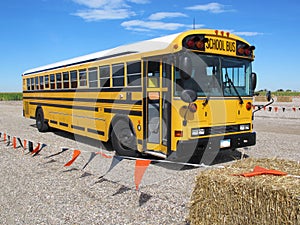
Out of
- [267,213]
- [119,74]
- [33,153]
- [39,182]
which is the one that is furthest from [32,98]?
[267,213]

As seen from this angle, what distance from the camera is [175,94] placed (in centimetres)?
554

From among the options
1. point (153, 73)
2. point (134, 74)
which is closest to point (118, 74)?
point (134, 74)

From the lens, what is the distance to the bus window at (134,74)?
628 cm

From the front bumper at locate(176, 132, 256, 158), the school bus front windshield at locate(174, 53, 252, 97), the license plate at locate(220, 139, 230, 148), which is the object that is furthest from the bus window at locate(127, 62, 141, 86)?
the license plate at locate(220, 139, 230, 148)

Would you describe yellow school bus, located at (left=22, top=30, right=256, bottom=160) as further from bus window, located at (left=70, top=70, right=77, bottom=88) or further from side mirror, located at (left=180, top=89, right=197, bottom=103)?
bus window, located at (left=70, top=70, right=77, bottom=88)

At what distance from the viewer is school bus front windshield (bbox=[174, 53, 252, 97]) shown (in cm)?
554

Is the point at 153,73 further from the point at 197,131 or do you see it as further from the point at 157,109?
the point at 197,131

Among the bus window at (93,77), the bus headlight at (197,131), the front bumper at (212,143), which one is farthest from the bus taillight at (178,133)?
the bus window at (93,77)

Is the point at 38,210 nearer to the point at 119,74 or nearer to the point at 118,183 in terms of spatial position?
the point at 118,183

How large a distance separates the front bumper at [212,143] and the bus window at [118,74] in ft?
7.29

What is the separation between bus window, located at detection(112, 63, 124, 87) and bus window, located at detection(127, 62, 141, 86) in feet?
0.81

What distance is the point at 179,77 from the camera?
217 inches

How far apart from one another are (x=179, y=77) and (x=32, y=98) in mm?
8991

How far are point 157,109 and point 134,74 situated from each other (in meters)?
0.96
